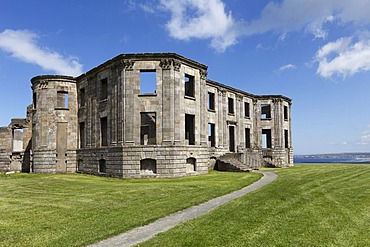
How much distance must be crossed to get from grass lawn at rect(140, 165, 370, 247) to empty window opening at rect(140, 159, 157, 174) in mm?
11886

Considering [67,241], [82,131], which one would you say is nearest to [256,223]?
[67,241]

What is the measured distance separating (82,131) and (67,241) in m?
25.6

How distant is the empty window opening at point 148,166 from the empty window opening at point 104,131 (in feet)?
18.7

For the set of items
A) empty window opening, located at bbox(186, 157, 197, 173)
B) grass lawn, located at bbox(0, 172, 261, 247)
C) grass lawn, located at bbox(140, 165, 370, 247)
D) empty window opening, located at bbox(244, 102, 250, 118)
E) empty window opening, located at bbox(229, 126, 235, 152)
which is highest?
empty window opening, located at bbox(244, 102, 250, 118)

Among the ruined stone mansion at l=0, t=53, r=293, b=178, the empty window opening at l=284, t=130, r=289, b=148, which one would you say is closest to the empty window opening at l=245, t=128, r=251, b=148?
the ruined stone mansion at l=0, t=53, r=293, b=178

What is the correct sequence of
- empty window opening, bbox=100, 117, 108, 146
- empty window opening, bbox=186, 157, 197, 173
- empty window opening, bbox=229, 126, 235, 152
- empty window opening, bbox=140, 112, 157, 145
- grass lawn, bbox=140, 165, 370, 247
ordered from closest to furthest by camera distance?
grass lawn, bbox=140, 165, 370, 247
empty window opening, bbox=186, 157, 197, 173
empty window opening, bbox=100, 117, 108, 146
empty window opening, bbox=140, 112, 157, 145
empty window opening, bbox=229, 126, 235, 152

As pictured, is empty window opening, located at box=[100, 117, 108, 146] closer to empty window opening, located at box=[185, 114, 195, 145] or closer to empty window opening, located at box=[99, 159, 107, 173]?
empty window opening, located at box=[99, 159, 107, 173]

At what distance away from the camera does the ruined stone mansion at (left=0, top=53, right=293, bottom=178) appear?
974 inches

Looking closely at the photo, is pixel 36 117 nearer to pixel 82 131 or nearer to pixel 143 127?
pixel 82 131

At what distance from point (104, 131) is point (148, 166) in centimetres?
714

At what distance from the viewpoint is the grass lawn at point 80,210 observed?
8.41 m

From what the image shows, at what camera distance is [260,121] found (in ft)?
144

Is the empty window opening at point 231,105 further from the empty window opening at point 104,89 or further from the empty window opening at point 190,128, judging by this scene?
the empty window opening at point 104,89

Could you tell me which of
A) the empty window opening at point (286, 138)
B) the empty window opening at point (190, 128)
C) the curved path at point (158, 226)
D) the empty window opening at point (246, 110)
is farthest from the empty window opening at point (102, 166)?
the empty window opening at point (286, 138)
